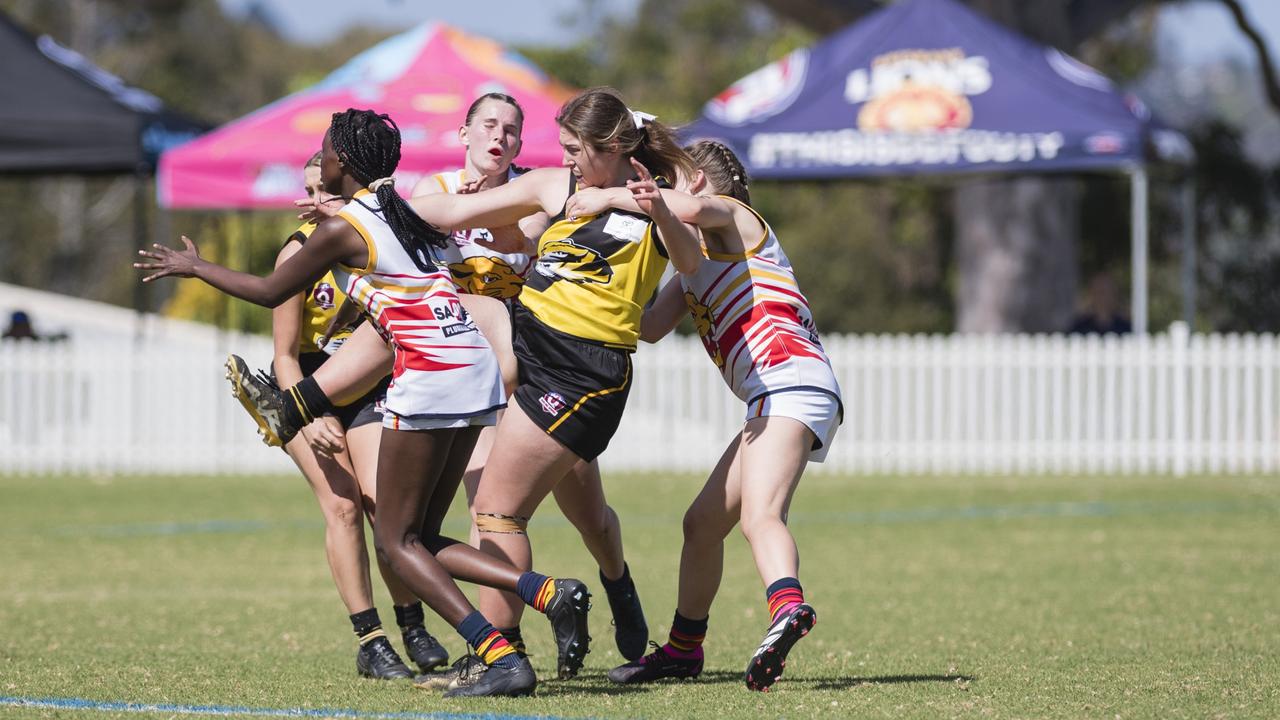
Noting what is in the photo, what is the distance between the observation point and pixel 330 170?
611 centimetres

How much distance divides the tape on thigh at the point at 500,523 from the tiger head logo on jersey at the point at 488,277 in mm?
948

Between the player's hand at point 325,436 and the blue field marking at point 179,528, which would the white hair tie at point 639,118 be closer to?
the player's hand at point 325,436

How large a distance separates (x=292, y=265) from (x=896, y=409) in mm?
12912

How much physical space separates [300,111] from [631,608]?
12.6 m

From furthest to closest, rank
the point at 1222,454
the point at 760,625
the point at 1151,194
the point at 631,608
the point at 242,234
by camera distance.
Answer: the point at 1151,194 < the point at 242,234 < the point at 1222,454 < the point at 760,625 < the point at 631,608

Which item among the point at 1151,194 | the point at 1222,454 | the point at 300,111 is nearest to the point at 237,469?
the point at 300,111

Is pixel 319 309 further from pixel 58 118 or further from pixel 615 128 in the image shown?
pixel 58 118

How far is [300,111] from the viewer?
60.5 ft

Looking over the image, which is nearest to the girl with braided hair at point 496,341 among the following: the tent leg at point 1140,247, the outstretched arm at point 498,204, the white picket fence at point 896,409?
the outstretched arm at point 498,204

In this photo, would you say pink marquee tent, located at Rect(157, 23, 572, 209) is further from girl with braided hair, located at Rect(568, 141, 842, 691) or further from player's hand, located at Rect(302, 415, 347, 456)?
girl with braided hair, located at Rect(568, 141, 842, 691)

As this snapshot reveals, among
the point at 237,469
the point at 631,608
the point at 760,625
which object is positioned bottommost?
the point at 237,469

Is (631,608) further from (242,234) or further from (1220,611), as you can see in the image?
(242,234)

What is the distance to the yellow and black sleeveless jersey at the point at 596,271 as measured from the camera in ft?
19.6

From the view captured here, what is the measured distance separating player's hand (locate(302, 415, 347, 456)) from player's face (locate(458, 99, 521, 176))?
43.4 inches
